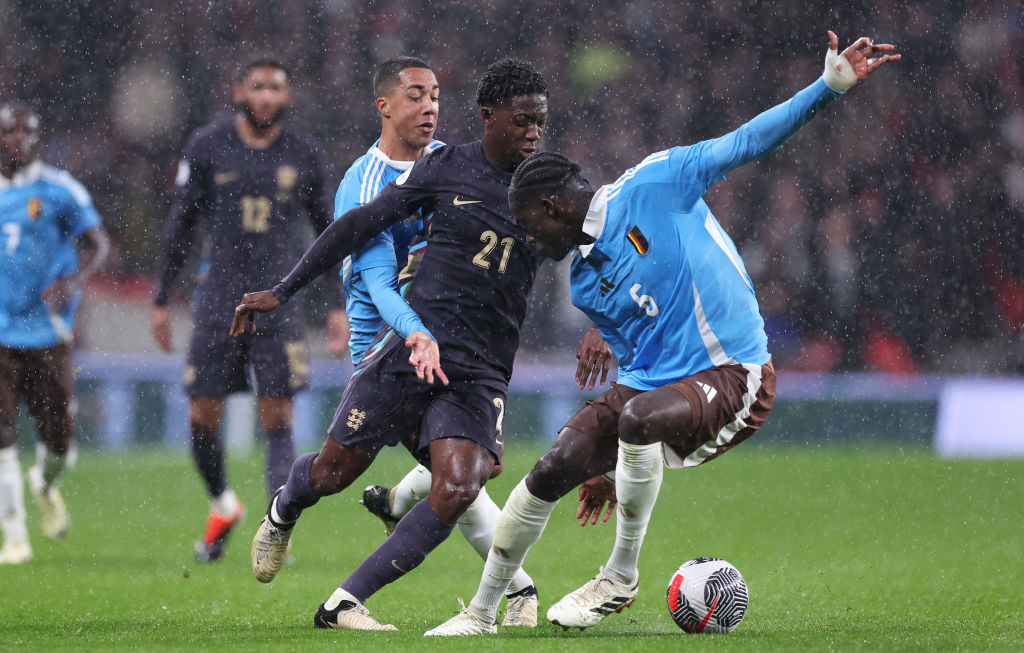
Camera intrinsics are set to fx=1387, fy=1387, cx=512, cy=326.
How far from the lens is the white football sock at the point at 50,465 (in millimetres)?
7801

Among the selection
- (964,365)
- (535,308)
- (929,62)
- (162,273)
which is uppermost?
(929,62)

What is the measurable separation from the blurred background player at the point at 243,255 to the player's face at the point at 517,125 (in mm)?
2246

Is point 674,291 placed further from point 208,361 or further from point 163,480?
point 163,480

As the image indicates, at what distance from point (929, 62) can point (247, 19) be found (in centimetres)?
772

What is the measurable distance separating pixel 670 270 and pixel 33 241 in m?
4.48

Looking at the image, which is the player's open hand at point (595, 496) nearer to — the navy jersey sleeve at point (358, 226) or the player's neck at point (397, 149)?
the navy jersey sleeve at point (358, 226)

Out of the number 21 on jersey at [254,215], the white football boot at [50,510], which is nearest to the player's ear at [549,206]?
the number 21 on jersey at [254,215]

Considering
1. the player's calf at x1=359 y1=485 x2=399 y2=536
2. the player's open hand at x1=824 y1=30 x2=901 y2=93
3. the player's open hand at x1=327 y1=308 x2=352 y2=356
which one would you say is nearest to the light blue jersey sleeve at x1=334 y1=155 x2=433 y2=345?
the player's calf at x1=359 y1=485 x2=399 y2=536

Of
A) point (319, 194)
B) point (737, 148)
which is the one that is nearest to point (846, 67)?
point (737, 148)

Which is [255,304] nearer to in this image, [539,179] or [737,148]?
[539,179]

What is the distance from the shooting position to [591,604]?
4.68 metres

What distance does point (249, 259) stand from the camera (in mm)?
7117

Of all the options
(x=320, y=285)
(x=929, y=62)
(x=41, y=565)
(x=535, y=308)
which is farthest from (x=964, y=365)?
(x=41, y=565)

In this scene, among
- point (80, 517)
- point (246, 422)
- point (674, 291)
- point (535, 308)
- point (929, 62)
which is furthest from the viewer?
point (929, 62)
